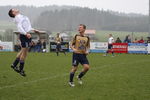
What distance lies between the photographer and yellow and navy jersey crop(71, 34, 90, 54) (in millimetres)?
10398

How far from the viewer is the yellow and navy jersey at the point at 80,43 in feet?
34.1

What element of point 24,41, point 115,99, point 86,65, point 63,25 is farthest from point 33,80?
point 63,25

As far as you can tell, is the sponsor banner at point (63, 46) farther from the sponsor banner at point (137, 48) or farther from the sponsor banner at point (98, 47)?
the sponsor banner at point (137, 48)

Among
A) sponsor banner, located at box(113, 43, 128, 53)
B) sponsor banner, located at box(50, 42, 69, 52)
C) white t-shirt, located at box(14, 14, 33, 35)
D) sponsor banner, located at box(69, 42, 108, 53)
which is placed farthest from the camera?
sponsor banner, located at box(50, 42, 69, 52)

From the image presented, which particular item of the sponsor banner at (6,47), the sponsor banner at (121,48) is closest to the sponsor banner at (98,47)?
the sponsor banner at (121,48)

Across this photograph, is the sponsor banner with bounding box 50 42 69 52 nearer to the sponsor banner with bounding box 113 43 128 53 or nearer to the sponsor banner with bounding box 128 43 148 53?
the sponsor banner with bounding box 113 43 128 53

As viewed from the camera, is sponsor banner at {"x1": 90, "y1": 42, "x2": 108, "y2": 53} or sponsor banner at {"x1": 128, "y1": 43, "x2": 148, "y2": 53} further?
sponsor banner at {"x1": 90, "y1": 42, "x2": 108, "y2": 53}

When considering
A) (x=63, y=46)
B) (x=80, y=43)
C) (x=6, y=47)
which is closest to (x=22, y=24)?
(x=80, y=43)

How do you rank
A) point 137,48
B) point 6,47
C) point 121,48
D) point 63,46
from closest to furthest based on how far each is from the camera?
point 137,48
point 121,48
point 63,46
point 6,47

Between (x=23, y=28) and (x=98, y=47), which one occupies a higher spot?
(x=23, y=28)

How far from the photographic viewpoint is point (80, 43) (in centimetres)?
1041

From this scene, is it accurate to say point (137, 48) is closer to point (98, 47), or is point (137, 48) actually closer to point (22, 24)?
point (98, 47)

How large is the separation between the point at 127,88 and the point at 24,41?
139 inches

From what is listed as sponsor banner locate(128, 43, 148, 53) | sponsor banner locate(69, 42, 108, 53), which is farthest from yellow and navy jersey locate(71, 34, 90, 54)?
sponsor banner locate(69, 42, 108, 53)
